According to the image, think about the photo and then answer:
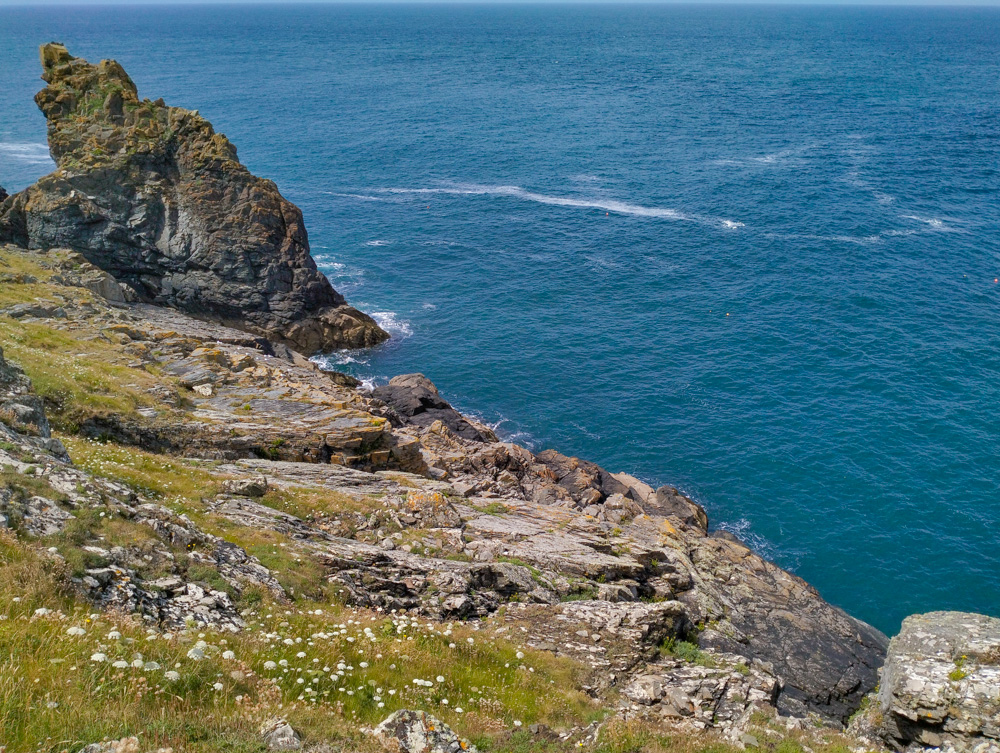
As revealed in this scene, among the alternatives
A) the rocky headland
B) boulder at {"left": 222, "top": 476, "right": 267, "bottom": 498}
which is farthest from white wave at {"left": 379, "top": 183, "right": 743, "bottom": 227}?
boulder at {"left": 222, "top": 476, "right": 267, "bottom": 498}

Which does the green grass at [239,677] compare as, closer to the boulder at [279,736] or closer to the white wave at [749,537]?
the boulder at [279,736]

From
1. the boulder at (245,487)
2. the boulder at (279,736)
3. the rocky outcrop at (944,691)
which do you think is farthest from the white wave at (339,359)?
the boulder at (279,736)

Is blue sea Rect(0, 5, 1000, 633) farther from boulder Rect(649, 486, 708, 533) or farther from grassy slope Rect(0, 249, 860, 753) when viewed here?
grassy slope Rect(0, 249, 860, 753)

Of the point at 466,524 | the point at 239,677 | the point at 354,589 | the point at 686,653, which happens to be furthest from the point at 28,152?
the point at 239,677

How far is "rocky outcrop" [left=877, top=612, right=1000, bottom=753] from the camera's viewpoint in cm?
1922

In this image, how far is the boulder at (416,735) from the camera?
1176 cm

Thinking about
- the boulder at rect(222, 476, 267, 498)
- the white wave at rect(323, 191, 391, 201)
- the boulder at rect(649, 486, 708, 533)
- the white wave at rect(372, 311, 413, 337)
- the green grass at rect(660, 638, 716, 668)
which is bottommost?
the boulder at rect(649, 486, 708, 533)

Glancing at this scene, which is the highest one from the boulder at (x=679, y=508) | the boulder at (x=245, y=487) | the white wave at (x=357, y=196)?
the white wave at (x=357, y=196)

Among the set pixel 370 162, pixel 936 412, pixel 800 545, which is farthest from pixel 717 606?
pixel 370 162

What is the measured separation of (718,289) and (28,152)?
368 feet

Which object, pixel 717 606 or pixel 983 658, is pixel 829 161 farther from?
pixel 983 658

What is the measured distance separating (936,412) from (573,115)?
111m

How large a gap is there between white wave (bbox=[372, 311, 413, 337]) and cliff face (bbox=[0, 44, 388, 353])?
631cm

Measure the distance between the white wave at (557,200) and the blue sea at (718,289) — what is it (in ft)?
1.96
